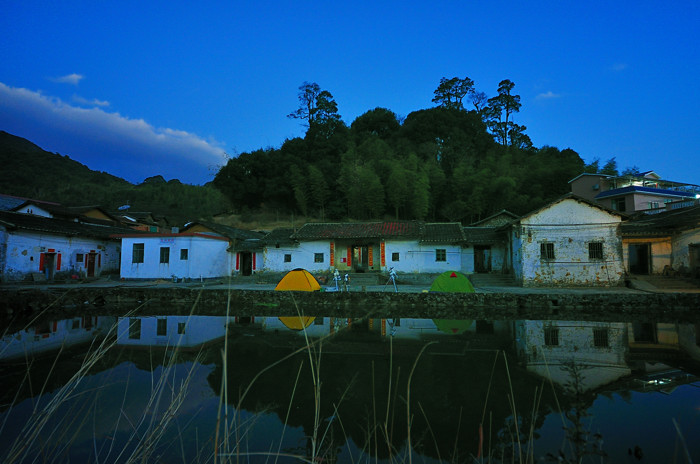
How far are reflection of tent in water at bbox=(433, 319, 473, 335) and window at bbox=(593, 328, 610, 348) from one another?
113 inches

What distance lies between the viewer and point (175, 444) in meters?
3.80

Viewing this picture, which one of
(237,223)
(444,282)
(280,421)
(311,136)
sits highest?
(311,136)

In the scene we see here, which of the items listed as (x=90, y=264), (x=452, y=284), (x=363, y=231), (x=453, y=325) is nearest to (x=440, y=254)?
(x=363, y=231)

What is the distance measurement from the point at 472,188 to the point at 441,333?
22.0 m

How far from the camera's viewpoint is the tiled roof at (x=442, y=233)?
2012cm

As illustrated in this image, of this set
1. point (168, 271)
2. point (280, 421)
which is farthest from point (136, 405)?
point (168, 271)

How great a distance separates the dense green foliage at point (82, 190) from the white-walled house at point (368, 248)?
2356 cm

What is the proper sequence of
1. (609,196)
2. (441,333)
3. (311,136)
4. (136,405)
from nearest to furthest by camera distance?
1. (136,405)
2. (441,333)
3. (609,196)
4. (311,136)

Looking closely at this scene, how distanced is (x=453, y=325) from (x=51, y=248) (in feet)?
72.6

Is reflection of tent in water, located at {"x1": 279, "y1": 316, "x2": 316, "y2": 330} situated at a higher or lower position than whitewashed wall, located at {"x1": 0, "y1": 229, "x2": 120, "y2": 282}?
lower

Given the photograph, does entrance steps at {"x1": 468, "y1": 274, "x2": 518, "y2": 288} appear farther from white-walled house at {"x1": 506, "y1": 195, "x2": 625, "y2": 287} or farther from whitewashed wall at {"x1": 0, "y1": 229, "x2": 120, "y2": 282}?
whitewashed wall at {"x1": 0, "y1": 229, "x2": 120, "y2": 282}

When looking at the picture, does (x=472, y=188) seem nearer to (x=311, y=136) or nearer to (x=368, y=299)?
(x=368, y=299)

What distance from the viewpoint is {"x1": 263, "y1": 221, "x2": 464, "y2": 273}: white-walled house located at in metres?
20.7

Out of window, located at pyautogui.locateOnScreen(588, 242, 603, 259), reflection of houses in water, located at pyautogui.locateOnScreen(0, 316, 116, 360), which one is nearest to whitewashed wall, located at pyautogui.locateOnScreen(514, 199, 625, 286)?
window, located at pyautogui.locateOnScreen(588, 242, 603, 259)
